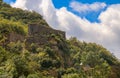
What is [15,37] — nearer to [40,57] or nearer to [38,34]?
[38,34]

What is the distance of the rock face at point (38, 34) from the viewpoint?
6700 centimetres

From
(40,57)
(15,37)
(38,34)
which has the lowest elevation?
(40,57)

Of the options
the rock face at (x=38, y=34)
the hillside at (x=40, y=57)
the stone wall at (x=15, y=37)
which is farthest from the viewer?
the stone wall at (x=15, y=37)

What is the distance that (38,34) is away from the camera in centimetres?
6912

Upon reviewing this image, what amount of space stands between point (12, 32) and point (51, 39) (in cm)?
793

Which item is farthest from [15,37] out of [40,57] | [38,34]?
[40,57]

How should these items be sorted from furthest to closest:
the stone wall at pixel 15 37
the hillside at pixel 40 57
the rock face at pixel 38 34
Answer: the stone wall at pixel 15 37, the rock face at pixel 38 34, the hillside at pixel 40 57

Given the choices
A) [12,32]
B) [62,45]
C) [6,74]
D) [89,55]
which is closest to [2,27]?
[12,32]

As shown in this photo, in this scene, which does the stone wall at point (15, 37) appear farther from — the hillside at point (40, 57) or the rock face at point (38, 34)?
Answer: the rock face at point (38, 34)

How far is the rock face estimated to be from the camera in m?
67.0

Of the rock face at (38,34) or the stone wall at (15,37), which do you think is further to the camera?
the stone wall at (15,37)

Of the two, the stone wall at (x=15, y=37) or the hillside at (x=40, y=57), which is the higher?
the stone wall at (x=15, y=37)

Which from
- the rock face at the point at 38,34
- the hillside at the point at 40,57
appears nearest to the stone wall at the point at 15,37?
the hillside at the point at 40,57

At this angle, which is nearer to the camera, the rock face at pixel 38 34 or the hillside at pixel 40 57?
the hillside at pixel 40 57
